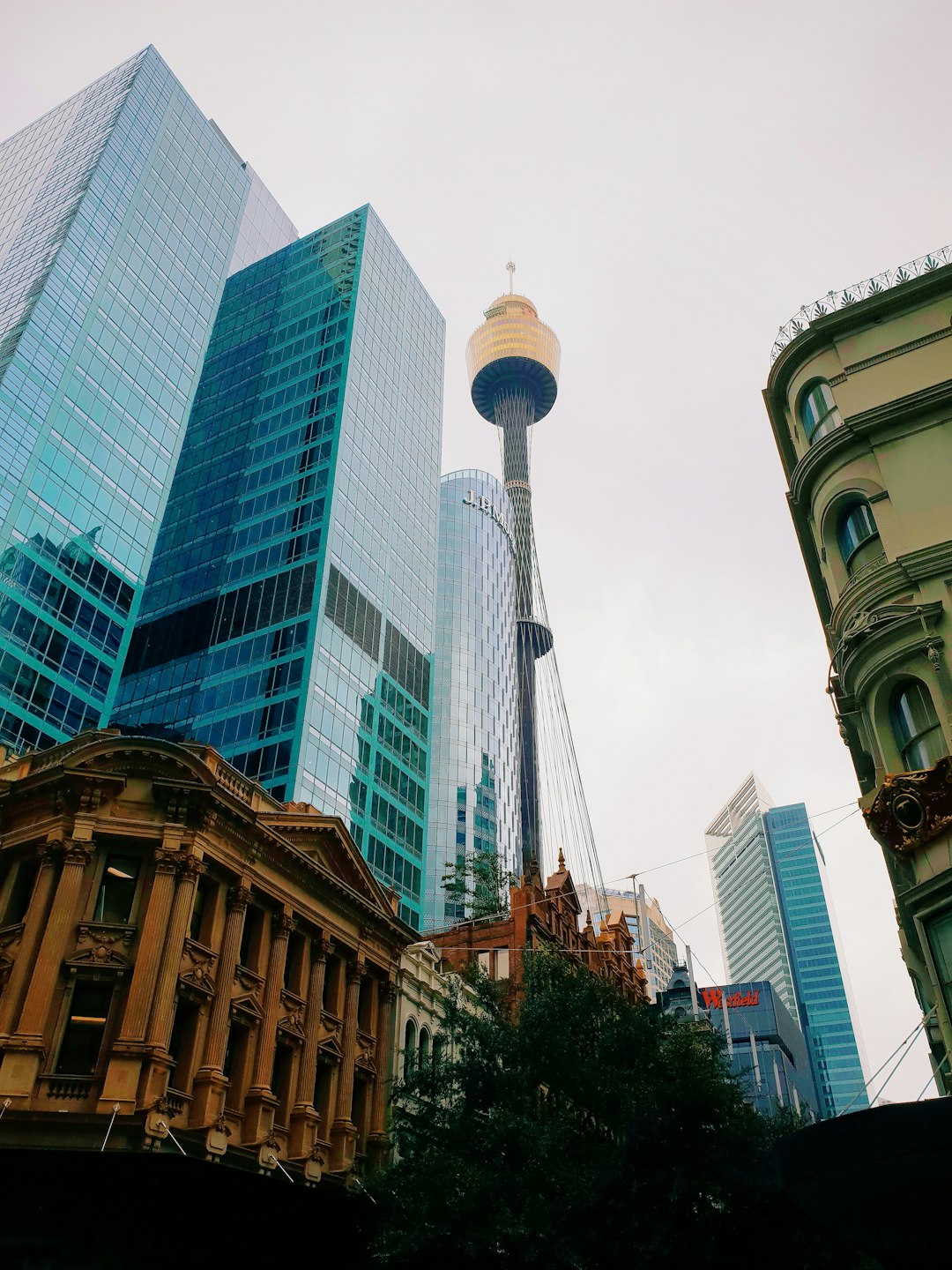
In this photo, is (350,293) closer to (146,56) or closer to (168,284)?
(168,284)

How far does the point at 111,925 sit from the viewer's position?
29.5 meters

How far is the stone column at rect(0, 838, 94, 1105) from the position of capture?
26703mm

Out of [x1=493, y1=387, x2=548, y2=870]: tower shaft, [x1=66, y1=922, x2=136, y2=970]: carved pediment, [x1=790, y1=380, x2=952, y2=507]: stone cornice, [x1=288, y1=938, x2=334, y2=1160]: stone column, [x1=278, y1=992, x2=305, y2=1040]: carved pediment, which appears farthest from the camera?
[x1=493, y1=387, x2=548, y2=870]: tower shaft

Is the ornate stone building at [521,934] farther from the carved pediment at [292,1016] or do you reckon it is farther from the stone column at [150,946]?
the stone column at [150,946]

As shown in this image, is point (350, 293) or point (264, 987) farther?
point (350, 293)

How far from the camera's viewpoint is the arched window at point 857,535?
25688 mm

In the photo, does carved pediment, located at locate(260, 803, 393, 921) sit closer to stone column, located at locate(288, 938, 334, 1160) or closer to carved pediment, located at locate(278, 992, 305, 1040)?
stone column, located at locate(288, 938, 334, 1160)

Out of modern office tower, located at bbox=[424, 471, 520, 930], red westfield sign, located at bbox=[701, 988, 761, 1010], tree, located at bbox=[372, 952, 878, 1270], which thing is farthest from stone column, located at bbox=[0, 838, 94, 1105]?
red westfield sign, located at bbox=[701, 988, 761, 1010]

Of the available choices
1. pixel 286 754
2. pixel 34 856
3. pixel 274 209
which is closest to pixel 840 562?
pixel 34 856

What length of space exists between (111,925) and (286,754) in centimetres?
4725

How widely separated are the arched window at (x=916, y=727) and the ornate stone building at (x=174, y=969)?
64.9ft

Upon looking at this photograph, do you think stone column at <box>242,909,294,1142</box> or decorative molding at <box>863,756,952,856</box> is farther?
stone column at <box>242,909,294,1142</box>

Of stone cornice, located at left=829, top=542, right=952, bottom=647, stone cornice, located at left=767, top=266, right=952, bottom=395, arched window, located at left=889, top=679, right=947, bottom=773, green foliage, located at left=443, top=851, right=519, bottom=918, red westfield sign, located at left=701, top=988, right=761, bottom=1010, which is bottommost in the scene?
arched window, located at left=889, top=679, right=947, bottom=773

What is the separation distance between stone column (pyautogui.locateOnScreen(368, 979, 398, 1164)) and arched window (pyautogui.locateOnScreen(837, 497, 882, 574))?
2416 cm
